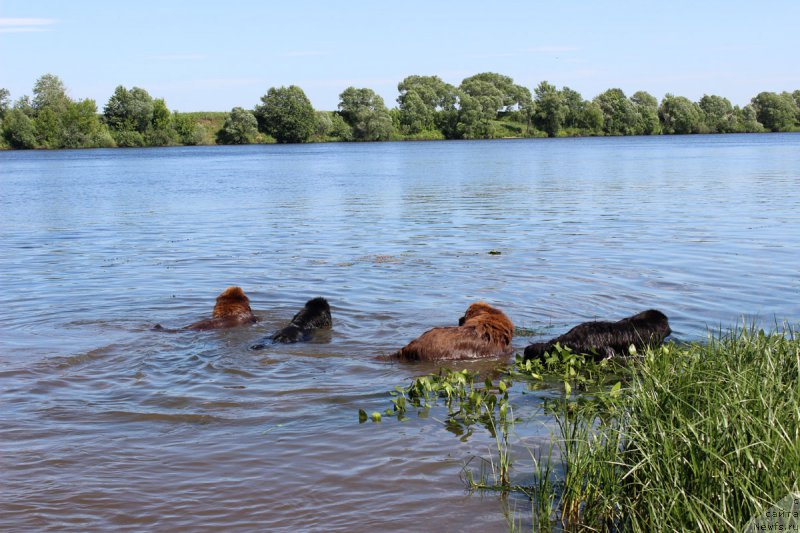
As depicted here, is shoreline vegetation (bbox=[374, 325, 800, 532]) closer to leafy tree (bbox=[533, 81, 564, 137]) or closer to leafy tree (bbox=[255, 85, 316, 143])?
leafy tree (bbox=[255, 85, 316, 143])

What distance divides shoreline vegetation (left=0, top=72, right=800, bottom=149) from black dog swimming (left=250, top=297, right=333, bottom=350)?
110 metres

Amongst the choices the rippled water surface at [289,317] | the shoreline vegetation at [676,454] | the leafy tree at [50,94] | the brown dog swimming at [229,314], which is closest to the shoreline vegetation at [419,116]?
the leafy tree at [50,94]

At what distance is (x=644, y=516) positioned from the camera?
173 inches

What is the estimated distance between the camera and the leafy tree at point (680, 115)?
12525 centimetres

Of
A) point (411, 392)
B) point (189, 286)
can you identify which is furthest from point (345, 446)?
point (189, 286)

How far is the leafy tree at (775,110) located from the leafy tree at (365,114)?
59.1 meters

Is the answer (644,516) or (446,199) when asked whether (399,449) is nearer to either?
(644,516)

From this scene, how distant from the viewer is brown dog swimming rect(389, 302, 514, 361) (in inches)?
325

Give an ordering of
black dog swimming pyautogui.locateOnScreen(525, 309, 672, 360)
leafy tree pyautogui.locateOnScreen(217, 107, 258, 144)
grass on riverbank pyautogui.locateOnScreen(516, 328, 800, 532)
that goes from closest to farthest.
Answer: grass on riverbank pyautogui.locateOnScreen(516, 328, 800, 532) → black dog swimming pyautogui.locateOnScreen(525, 309, 672, 360) → leafy tree pyautogui.locateOnScreen(217, 107, 258, 144)

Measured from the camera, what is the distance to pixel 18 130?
100750 millimetres

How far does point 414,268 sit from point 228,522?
32.0 feet

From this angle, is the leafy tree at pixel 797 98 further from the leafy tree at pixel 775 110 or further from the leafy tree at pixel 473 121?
the leafy tree at pixel 473 121

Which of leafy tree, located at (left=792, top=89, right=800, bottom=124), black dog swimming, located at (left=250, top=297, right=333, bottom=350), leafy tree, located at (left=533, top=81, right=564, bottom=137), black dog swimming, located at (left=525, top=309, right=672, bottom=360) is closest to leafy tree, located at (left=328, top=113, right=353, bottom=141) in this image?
leafy tree, located at (left=533, top=81, right=564, bottom=137)

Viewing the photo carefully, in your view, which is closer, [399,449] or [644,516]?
[644,516]
